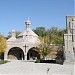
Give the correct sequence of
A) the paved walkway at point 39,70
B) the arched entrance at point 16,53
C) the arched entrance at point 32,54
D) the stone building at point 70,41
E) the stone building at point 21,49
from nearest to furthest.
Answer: the paved walkway at point 39,70, the stone building at point 70,41, the stone building at point 21,49, the arched entrance at point 32,54, the arched entrance at point 16,53

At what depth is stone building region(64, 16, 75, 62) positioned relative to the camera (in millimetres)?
28438

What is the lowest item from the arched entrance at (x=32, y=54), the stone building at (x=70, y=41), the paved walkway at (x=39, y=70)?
the arched entrance at (x=32, y=54)

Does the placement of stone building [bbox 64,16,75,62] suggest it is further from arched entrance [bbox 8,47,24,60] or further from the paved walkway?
arched entrance [bbox 8,47,24,60]

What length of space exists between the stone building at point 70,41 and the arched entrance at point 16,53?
101 ft

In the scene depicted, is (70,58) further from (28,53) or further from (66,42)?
(28,53)

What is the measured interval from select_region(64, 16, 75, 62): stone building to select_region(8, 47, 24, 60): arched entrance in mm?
30866

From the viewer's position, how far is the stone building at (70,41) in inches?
1120

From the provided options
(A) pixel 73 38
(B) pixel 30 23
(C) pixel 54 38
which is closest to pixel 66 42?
(A) pixel 73 38

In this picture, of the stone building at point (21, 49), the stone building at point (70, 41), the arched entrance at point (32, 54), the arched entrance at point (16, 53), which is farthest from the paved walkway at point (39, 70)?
the arched entrance at point (16, 53)

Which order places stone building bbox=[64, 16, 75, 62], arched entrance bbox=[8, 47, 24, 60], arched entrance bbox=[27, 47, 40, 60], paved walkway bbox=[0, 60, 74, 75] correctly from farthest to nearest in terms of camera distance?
arched entrance bbox=[8, 47, 24, 60] → arched entrance bbox=[27, 47, 40, 60] → stone building bbox=[64, 16, 75, 62] → paved walkway bbox=[0, 60, 74, 75]

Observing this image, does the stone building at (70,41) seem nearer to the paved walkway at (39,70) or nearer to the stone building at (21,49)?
the paved walkway at (39,70)

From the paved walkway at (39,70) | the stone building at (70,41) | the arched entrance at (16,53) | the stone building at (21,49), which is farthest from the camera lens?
the arched entrance at (16,53)

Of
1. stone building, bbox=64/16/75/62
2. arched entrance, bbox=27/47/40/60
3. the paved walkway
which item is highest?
stone building, bbox=64/16/75/62

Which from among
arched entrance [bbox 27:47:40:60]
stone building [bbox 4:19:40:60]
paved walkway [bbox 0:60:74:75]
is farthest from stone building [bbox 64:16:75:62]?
arched entrance [bbox 27:47:40:60]
